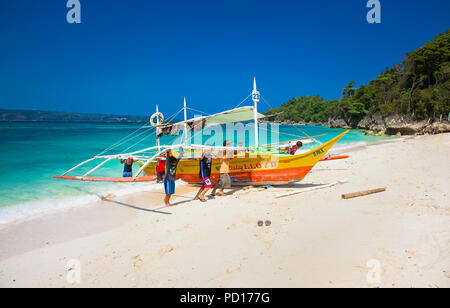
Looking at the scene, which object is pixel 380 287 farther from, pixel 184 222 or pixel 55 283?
pixel 55 283

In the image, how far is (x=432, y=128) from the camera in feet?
84.1

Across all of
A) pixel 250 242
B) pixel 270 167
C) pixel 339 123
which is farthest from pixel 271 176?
pixel 339 123

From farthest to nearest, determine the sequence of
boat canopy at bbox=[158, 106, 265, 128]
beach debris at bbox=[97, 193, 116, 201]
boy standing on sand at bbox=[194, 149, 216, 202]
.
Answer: boat canopy at bbox=[158, 106, 265, 128] < beach debris at bbox=[97, 193, 116, 201] < boy standing on sand at bbox=[194, 149, 216, 202]

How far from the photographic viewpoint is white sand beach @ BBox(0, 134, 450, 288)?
293cm

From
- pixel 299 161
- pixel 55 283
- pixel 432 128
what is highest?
pixel 432 128

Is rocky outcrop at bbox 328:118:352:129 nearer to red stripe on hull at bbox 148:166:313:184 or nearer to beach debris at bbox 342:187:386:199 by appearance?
red stripe on hull at bbox 148:166:313:184

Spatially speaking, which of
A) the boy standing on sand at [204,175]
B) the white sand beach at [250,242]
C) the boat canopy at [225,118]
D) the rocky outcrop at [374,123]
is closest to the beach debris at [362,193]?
the white sand beach at [250,242]

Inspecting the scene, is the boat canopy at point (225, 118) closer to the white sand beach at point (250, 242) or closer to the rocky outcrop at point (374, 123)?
the white sand beach at point (250, 242)

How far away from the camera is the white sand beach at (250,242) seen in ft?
9.62

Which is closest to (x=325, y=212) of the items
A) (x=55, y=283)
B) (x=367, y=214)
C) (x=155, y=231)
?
(x=367, y=214)

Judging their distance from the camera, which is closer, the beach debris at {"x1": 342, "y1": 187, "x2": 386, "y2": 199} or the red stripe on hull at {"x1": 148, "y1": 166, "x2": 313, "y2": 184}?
the beach debris at {"x1": 342, "y1": 187, "x2": 386, "y2": 199}

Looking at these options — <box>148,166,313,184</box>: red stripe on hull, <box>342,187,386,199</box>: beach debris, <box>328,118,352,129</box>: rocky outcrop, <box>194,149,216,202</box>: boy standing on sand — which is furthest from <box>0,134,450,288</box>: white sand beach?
<box>328,118,352,129</box>: rocky outcrop

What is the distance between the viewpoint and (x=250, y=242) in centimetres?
385
